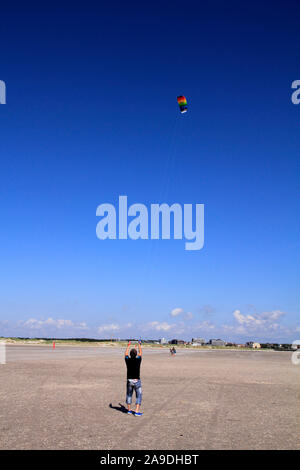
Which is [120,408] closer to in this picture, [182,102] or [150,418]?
[150,418]

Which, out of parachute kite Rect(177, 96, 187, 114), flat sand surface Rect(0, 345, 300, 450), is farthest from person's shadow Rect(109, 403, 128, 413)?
parachute kite Rect(177, 96, 187, 114)

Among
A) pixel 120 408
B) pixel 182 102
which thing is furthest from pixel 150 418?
pixel 182 102

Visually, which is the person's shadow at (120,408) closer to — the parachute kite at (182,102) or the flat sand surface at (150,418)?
the flat sand surface at (150,418)

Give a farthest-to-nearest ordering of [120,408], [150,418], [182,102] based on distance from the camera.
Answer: [182,102] < [120,408] < [150,418]

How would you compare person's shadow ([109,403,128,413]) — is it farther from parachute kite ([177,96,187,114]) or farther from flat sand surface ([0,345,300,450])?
parachute kite ([177,96,187,114])

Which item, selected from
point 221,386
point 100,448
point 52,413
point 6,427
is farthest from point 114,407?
point 221,386

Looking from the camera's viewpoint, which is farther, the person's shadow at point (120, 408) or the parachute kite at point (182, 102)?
the parachute kite at point (182, 102)

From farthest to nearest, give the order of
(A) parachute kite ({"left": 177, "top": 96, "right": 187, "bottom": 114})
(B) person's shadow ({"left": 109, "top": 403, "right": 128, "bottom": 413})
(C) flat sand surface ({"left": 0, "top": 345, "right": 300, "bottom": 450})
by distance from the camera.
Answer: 1. (A) parachute kite ({"left": 177, "top": 96, "right": 187, "bottom": 114})
2. (B) person's shadow ({"left": 109, "top": 403, "right": 128, "bottom": 413})
3. (C) flat sand surface ({"left": 0, "top": 345, "right": 300, "bottom": 450})

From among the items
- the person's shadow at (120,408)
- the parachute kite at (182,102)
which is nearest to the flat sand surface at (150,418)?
the person's shadow at (120,408)

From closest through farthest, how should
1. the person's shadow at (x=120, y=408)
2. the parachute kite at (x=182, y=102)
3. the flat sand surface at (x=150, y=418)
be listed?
the flat sand surface at (x=150, y=418) → the person's shadow at (x=120, y=408) → the parachute kite at (x=182, y=102)
